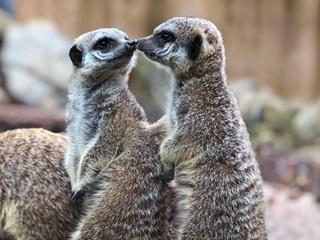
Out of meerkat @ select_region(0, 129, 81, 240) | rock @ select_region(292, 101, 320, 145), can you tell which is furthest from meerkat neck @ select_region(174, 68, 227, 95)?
rock @ select_region(292, 101, 320, 145)

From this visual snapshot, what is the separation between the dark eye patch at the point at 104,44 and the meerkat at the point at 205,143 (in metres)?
0.12

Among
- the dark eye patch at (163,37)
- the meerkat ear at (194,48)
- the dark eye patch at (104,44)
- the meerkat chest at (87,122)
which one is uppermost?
the dark eye patch at (163,37)

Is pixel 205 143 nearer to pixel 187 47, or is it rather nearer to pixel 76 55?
pixel 187 47

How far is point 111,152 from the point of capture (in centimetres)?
319

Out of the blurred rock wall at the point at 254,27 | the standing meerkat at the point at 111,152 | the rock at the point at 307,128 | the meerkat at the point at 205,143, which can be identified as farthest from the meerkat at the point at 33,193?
the blurred rock wall at the point at 254,27

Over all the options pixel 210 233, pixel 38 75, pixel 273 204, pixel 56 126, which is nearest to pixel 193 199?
pixel 210 233

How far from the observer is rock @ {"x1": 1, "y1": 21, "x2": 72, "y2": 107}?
1073cm

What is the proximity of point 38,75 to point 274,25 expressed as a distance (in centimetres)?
357

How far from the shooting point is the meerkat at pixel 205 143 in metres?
3.14

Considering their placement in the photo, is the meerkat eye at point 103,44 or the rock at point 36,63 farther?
the rock at point 36,63

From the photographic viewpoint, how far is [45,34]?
1179 centimetres

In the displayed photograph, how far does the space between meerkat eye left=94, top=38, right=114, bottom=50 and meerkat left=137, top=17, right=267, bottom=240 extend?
12 cm

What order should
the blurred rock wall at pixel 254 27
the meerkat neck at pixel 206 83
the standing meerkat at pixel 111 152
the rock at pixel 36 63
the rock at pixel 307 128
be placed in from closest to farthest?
the standing meerkat at pixel 111 152
the meerkat neck at pixel 206 83
the rock at pixel 307 128
the rock at pixel 36 63
the blurred rock wall at pixel 254 27

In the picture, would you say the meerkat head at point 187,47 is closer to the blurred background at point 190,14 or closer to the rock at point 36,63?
the blurred background at point 190,14
